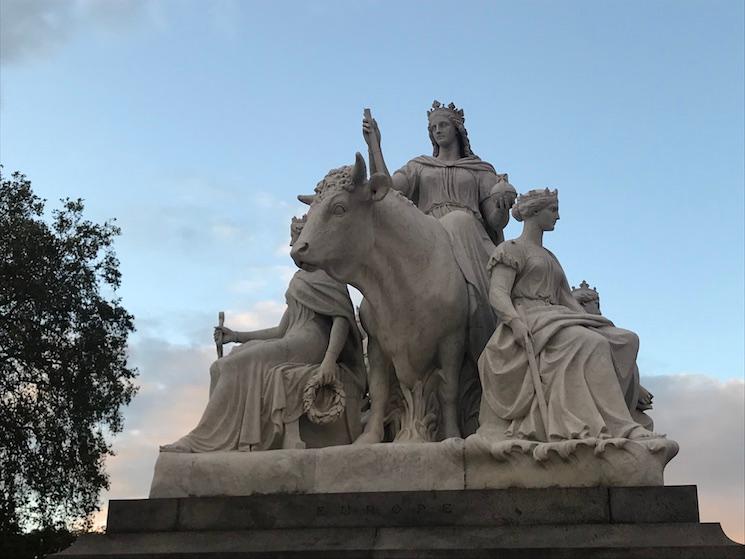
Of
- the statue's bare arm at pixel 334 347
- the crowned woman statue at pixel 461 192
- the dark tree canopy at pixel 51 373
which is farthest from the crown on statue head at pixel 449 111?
the dark tree canopy at pixel 51 373

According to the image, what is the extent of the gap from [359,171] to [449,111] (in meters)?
2.91

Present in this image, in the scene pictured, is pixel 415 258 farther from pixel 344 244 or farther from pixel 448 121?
pixel 448 121

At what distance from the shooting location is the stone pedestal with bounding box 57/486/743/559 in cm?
677

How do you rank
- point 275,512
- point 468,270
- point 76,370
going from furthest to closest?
point 76,370 → point 468,270 → point 275,512

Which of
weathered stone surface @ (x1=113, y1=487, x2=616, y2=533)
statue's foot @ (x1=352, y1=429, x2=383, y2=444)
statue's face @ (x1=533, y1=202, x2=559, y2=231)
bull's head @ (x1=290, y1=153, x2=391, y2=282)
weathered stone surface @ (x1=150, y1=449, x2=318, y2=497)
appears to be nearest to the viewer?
weathered stone surface @ (x1=113, y1=487, x2=616, y2=533)

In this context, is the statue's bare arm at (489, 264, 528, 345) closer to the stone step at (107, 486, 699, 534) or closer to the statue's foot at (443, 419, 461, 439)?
the statue's foot at (443, 419, 461, 439)

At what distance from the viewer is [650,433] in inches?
294

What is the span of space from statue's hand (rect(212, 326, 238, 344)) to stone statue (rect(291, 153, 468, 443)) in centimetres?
156

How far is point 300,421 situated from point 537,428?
7.48ft

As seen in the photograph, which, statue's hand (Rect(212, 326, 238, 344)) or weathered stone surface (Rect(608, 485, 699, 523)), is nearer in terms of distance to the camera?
weathered stone surface (Rect(608, 485, 699, 523))

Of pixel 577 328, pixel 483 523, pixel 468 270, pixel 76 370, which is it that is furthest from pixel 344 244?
pixel 76 370

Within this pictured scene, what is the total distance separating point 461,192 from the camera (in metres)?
10.4

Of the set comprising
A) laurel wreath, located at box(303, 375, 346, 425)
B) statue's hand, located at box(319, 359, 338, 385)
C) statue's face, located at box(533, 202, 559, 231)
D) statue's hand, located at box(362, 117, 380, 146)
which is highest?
statue's hand, located at box(362, 117, 380, 146)

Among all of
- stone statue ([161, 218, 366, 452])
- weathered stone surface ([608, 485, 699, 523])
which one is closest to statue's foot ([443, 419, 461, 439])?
stone statue ([161, 218, 366, 452])
